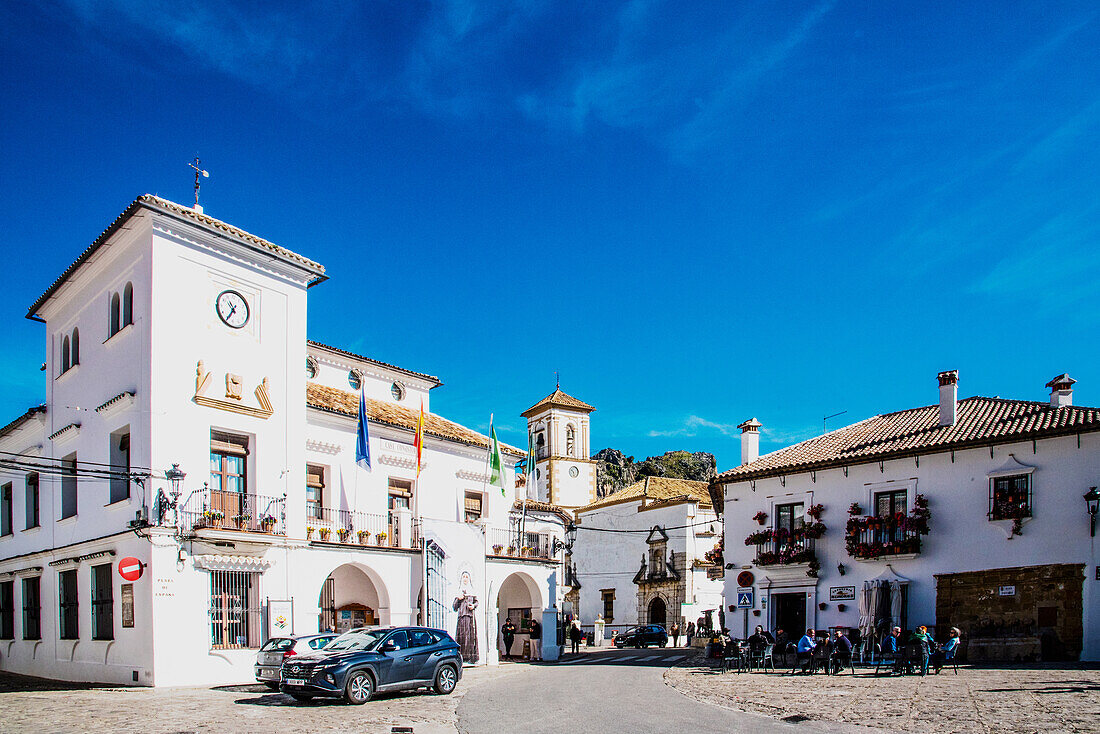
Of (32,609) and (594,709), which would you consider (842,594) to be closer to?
(594,709)

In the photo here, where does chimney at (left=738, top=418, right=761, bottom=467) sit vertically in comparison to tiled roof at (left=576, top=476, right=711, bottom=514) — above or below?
above

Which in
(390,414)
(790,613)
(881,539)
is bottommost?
(790,613)

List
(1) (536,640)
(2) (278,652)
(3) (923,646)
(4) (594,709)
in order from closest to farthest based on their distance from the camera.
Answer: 1. (4) (594,709)
2. (2) (278,652)
3. (3) (923,646)
4. (1) (536,640)

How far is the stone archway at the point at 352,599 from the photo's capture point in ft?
86.3

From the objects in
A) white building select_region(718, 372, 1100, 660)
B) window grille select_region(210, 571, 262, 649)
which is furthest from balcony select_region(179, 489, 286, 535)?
white building select_region(718, 372, 1100, 660)

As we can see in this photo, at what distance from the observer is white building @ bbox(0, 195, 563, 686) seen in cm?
2153

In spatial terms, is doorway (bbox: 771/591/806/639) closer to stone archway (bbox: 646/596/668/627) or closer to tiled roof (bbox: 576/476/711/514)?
tiled roof (bbox: 576/476/711/514)

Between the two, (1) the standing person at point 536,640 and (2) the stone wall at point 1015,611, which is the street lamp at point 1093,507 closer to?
(2) the stone wall at point 1015,611

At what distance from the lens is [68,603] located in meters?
24.3

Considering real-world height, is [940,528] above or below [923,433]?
below

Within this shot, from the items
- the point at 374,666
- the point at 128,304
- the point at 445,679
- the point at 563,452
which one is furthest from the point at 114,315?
the point at 563,452

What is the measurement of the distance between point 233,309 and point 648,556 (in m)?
34.6

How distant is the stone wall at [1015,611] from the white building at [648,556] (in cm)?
1984

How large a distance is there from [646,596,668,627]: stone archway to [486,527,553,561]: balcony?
19326 mm
